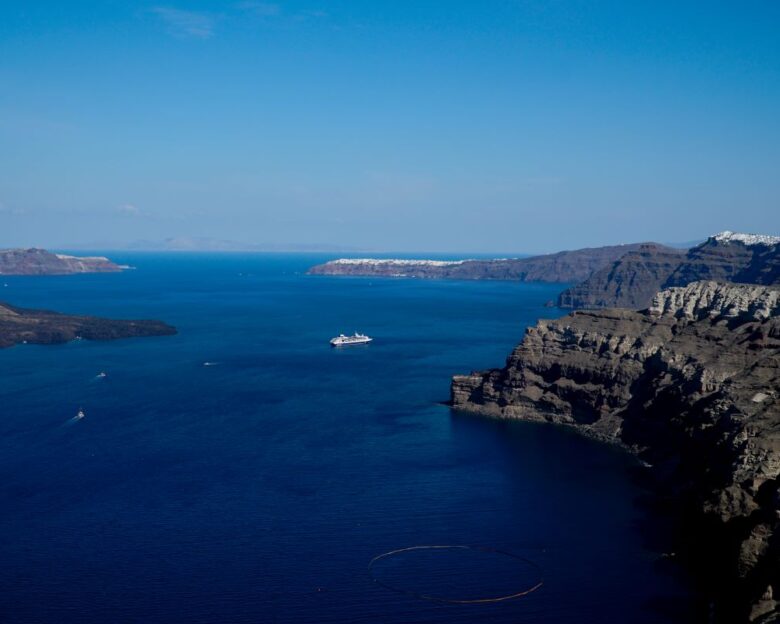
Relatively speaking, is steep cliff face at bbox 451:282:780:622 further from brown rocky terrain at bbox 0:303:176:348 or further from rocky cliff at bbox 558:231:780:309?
brown rocky terrain at bbox 0:303:176:348

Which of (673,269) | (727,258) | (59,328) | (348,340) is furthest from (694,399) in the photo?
(673,269)

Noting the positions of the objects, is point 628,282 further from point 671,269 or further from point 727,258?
point 727,258

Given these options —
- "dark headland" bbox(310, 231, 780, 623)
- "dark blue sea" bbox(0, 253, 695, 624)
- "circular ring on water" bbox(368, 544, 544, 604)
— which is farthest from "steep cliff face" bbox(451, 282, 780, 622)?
"circular ring on water" bbox(368, 544, 544, 604)

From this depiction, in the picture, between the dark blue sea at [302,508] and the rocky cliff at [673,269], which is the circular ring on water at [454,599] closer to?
the dark blue sea at [302,508]

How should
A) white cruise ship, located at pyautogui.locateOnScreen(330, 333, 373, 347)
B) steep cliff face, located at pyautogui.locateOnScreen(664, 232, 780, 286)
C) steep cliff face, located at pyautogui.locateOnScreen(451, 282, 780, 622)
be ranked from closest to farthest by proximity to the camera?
steep cliff face, located at pyautogui.locateOnScreen(451, 282, 780, 622)
white cruise ship, located at pyautogui.locateOnScreen(330, 333, 373, 347)
steep cliff face, located at pyautogui.locateOnScreen(664, 232, 780, 286)

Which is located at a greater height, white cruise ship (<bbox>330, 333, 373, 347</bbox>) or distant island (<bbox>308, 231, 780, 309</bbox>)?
distant island (<bbox>308, 231, 780, 309</bbox>)

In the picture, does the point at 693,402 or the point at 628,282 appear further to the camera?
the point at 628,282

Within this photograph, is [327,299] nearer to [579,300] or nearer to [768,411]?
[579,300]
